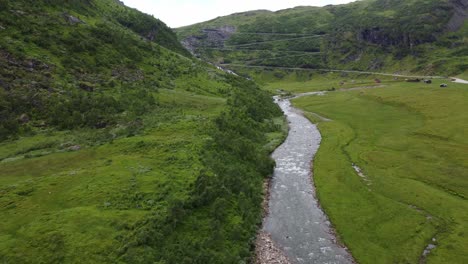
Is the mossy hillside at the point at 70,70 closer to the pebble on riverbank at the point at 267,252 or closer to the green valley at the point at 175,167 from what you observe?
the green valley at the point at 175,167

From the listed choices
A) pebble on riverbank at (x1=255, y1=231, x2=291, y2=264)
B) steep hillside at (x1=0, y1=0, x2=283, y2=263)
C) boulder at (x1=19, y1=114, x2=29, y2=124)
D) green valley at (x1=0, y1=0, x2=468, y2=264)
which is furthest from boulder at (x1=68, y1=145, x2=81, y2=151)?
pebble on riverbank at (x1=255, y1=231, x2=291, y2=264)

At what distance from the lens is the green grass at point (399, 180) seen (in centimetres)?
4450

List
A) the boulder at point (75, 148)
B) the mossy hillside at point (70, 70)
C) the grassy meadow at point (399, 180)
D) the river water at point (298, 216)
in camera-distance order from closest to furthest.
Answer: the river water at point (298, 216)
the grassy meadow at point (399, 180)
the boulder at point (75, 148)
the mossy hillside at point (70, 70)

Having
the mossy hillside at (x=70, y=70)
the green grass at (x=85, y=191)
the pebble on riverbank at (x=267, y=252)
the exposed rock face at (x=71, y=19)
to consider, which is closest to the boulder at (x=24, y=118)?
the mossy hillside at (x=70, y=70)

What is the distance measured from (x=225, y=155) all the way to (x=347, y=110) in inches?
3125

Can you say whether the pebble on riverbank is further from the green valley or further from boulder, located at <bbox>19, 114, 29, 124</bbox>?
boulder, located at <bbox>19, 114, 29, 124</bbox>

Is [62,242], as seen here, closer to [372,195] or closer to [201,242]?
[201,242]

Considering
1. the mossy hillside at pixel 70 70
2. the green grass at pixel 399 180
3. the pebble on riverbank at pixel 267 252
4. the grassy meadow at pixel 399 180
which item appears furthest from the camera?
the mossy hillside at pixel 70 70

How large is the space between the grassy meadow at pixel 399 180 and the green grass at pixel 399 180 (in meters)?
0.12

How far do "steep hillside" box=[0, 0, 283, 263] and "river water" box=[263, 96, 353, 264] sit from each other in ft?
11.8

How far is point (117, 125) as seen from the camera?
71.8 metres

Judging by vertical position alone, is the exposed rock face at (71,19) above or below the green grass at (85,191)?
above

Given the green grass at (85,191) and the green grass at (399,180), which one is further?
the green grass at (399,180)

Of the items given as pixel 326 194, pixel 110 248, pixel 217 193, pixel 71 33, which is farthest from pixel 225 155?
pixel 71 33
